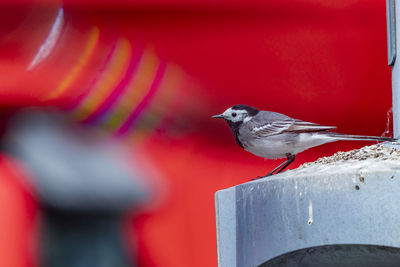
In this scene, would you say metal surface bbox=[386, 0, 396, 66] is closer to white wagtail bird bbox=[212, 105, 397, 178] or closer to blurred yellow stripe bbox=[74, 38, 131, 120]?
white wagtail bird bbox=[212, 105, 397, 178]

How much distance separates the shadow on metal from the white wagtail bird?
0.49 metres

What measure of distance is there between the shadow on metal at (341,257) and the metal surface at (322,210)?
0.01 meters

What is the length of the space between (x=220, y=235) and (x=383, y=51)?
1.47 meters

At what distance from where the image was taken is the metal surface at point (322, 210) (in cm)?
124

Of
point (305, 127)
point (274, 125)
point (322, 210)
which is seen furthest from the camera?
point (274, 125)

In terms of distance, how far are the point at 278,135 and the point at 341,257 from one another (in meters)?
→ 0.67

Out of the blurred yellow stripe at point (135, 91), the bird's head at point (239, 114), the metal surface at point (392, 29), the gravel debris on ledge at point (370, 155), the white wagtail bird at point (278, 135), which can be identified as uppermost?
the blurred yellow stripe at point (135, 91)

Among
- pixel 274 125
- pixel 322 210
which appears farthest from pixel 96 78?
pixel 322 210

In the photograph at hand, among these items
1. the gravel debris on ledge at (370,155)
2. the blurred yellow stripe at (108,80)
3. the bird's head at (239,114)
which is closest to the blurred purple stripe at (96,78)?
the blurred yellow stripe at (108,80)

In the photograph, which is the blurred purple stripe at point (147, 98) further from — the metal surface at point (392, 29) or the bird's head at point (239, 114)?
the metal surface at point (392, 29)

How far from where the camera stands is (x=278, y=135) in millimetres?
1953

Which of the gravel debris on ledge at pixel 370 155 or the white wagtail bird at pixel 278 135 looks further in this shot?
the white wagtail bird at pixel 278 135

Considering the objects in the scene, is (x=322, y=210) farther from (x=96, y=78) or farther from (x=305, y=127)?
(x=96, y=78)

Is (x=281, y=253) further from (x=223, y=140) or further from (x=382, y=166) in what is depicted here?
(x=223, y=140)
